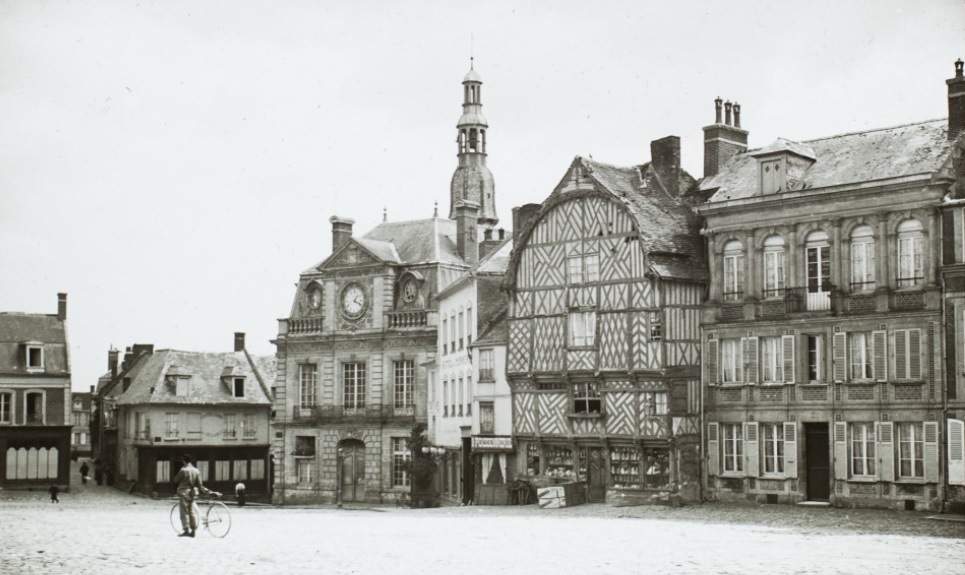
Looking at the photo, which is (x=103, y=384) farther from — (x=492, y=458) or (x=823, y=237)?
(x=823, y=237)

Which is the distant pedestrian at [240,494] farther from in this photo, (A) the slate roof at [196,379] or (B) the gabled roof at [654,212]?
(B) the gabled roof at [654,212]

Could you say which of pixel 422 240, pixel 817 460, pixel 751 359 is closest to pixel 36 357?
pixel 422 240

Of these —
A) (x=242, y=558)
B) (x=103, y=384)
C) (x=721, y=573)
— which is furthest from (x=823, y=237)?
(x=103, y=384)

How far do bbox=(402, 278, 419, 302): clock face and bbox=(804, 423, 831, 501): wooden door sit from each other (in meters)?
20.0

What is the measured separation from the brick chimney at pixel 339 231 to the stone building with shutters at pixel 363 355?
0.04m

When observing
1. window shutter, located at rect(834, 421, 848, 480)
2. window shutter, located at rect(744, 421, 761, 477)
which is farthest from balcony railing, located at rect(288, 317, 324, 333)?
window shutter, located at rect(834, 421, 848, 480)

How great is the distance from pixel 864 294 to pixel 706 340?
4.20 meters

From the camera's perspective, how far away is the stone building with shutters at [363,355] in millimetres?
45125

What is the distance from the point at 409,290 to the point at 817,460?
20.6 meters

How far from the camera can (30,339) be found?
45375mm

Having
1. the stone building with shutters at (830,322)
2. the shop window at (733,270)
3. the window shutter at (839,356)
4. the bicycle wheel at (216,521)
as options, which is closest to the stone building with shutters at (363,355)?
the shop window at (733,270)

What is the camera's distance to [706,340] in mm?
30203

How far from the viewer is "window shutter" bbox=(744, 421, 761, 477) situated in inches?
1136

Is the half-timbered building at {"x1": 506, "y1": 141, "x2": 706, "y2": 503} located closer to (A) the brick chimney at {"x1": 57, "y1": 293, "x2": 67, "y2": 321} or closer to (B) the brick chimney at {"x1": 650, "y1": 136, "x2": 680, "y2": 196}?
(B) the brick chimney at {"x1": 650, "y1": 136, "x2": 680, "y2": 196}
